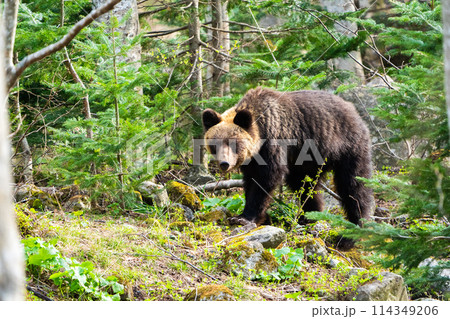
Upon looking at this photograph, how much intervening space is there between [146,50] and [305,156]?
5.94 meters

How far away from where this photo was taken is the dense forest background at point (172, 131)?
4.46 m

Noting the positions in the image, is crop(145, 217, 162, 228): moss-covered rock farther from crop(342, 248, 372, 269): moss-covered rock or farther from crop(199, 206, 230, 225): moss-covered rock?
crop(342, 248, 372, 269): moss-covered rock

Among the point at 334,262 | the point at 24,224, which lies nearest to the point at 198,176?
the point at 334,262

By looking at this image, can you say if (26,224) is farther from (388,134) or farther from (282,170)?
(388,134)

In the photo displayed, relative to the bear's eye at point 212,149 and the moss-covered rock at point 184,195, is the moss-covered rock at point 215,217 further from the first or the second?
the bear's eye at point 212,149

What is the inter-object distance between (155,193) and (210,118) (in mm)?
1547

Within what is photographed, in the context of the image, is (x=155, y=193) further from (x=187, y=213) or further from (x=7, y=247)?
(x=7, y=247)

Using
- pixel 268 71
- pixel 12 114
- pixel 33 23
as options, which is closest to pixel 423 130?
pixel 268 71

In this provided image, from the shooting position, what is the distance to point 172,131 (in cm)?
1022

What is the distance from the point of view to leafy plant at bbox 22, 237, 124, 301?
4.62m

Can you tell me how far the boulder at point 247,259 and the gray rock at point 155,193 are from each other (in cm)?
221

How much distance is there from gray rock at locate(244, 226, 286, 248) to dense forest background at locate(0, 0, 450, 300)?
0.42m

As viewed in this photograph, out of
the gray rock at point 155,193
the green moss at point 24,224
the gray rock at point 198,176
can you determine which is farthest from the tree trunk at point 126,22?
the green moss at point 24,224
